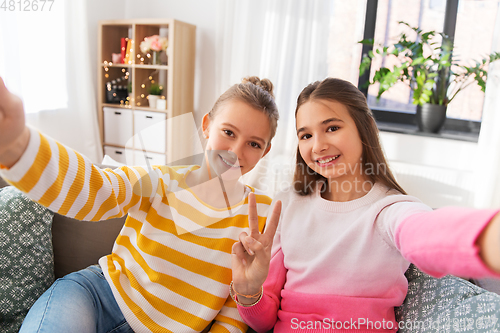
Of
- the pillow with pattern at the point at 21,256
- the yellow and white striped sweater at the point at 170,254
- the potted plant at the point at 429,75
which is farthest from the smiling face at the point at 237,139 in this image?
the potted plant at the point at 429,75

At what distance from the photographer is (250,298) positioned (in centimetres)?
92

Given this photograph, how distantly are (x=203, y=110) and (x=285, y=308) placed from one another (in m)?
2.82

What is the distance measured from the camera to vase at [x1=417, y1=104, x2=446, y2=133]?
2.89 meters

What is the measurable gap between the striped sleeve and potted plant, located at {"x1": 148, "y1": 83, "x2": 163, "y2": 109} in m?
2.45

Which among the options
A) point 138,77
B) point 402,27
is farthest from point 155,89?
point 402,27

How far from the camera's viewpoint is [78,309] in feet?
3.12

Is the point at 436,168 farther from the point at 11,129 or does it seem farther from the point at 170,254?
the point at 11,129

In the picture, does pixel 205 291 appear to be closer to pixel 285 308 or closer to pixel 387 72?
pixel 285 308


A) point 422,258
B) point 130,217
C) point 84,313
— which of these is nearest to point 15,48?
point 130,217

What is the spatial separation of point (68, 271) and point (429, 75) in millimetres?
2632

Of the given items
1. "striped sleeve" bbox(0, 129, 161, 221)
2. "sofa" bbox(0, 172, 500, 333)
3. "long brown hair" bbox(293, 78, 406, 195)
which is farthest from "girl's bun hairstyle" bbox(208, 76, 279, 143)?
"sofa" bbox(0, 172, 500, 333)

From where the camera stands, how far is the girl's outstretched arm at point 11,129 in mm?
516

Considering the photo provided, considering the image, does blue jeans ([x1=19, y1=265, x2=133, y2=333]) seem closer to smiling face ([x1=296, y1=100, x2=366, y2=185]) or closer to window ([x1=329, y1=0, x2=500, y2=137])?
smiling face ([x1=296, y1=100, x2=366, y2=185])

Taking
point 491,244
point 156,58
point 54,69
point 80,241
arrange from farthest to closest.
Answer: point 156,58 → point 54,69 → point 80,241 → point 491,244
